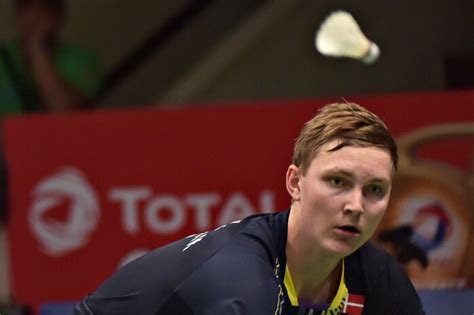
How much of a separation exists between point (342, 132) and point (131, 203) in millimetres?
3291

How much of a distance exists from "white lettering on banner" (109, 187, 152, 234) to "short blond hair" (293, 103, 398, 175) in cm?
310

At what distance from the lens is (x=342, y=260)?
399cm

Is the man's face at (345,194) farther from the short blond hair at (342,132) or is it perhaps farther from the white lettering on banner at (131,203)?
the white lettering on banner at (131,203)

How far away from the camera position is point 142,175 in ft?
22.8

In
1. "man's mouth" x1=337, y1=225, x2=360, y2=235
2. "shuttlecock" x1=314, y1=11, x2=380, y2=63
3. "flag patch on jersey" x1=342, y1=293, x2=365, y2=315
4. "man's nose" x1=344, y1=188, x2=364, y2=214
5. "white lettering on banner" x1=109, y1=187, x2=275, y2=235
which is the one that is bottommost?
"flag patch on jersey" x1=342, y1=293, x2=365, y2=315

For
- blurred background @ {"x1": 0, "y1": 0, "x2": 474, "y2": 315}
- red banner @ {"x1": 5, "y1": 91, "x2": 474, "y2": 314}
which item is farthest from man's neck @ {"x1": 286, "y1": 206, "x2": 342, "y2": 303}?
red banner @ {"x1": 5, "y1": 91, "x2": 474, "y2": 314}

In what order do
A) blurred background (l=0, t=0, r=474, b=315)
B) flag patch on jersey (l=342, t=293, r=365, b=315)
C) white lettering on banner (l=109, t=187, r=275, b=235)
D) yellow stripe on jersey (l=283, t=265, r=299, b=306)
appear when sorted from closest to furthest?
yellow stripe on jersey (l=283, t=265, r=299, b=306)
flag patch on jersey (l=342, t=293, r=365, b=315)
blurred background (l=0, t=0, r=474, b=315)
white lettering on banner (l=109, t=187, r=275, b=235)

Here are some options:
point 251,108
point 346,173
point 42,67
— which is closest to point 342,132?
point 346,173

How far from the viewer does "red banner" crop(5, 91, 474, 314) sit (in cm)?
648

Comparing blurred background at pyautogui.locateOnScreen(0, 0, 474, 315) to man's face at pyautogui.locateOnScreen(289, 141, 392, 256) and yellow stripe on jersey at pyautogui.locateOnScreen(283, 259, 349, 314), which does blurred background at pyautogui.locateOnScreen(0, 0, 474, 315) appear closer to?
yellow stripe on jersey at pyautogui.locateOnScreen(283, 259, 349, 314)

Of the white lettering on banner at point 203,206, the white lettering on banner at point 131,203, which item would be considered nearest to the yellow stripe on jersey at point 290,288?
the white lettering on banner at point 203,206

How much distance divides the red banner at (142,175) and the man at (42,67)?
49cm

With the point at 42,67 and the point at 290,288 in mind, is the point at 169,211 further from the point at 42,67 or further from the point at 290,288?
the point at 290,288

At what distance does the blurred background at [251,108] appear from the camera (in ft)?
21.2
